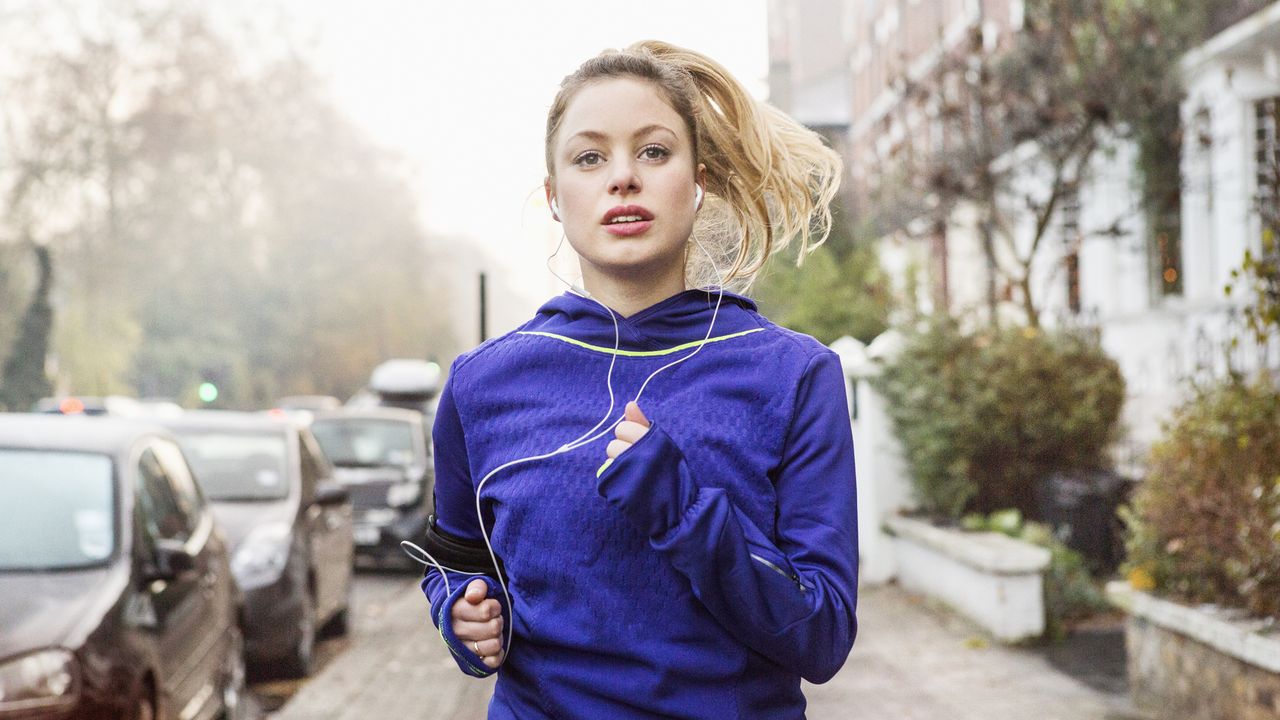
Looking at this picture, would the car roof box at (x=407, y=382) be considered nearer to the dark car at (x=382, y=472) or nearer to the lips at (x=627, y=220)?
the dark car at (x=382, y=472)

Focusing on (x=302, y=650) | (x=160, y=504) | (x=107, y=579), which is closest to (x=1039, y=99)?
(x=302, y=650)

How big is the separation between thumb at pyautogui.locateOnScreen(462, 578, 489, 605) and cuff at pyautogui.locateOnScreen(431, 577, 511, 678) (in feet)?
0.06

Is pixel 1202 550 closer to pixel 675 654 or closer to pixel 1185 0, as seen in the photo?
pixel 675 654

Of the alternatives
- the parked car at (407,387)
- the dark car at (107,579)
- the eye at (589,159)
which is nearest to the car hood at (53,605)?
the dark car at (107,579)

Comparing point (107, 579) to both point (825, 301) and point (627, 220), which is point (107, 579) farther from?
point (825, 301)

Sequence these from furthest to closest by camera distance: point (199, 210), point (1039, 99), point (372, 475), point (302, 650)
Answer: point (199, 210)
point (372, 475)
point (1039, 99)
point (302, 650)

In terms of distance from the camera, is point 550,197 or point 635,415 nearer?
point 635,415

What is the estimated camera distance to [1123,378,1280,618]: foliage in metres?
5.91

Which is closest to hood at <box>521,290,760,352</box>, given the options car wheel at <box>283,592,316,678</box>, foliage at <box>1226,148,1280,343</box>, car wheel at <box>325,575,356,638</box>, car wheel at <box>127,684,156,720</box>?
car wheel at <box>127,684,156,720</box>

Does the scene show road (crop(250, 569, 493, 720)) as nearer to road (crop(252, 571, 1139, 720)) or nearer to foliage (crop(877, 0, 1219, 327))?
road (crop(252, 571, 1139, 720))

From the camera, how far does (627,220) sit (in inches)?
85.7

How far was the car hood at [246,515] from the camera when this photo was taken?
923 cm

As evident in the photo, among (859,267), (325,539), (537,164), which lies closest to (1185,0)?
(859,267)

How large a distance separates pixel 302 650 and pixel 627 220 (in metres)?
7.42
